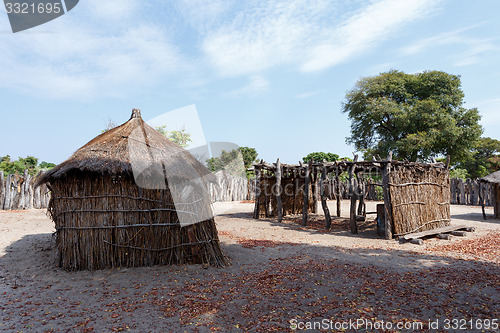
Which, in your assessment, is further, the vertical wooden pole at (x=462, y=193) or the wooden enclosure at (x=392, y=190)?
the vertical wooden pole at (x=462, y=193)

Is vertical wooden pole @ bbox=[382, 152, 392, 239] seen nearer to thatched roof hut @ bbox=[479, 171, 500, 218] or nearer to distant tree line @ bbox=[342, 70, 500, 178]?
thatched roof hut @ bbox=[479, 171, 500, 218]

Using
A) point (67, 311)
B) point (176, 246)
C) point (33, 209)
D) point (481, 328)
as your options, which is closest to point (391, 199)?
point (481, 328)

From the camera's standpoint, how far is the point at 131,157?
6.26 meters

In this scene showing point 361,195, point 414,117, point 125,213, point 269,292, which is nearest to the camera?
point 269,292

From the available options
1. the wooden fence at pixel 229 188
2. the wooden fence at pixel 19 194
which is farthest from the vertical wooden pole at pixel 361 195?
the wooden fence at pixel 19 194

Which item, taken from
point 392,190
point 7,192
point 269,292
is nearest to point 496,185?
point 392,190

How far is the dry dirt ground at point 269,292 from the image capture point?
390cm

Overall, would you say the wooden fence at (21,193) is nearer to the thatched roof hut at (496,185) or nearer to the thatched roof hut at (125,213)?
the thatched roof hut at (125,213)

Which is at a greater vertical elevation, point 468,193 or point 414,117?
point 414,117

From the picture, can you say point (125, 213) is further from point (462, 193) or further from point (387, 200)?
point (462, 193)

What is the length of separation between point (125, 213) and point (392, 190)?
7.53m

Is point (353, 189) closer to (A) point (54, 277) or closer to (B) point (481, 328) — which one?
(B) point (481, 328)

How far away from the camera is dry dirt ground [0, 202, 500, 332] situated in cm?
390

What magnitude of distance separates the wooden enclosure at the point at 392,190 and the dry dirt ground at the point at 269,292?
1.40m
